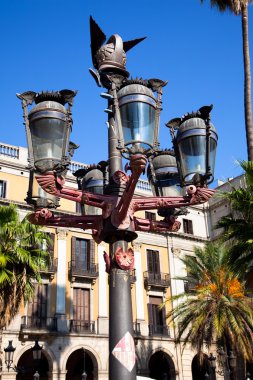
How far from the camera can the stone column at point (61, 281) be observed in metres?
26.9

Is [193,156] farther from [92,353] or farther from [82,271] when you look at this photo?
[92,353]

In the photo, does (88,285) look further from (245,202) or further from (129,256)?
(129,256)

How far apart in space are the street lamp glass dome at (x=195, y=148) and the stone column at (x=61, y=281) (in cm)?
2310

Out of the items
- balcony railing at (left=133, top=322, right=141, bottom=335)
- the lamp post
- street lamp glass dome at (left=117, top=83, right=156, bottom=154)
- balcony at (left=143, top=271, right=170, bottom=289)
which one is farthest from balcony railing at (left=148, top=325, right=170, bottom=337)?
street lamp glass dome at (left=117, top=83, right=156, bottom=154)

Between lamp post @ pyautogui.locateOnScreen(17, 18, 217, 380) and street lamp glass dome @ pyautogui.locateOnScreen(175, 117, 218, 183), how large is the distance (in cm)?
1

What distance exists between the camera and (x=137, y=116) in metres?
4.70

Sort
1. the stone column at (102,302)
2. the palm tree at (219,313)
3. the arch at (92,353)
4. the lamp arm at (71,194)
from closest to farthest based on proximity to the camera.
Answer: the lamp arm at (71,194)
the palm tree at (219,313)
the arch at (92,353)
the stone column at (102,302)

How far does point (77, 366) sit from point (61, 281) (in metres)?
A: 6.22

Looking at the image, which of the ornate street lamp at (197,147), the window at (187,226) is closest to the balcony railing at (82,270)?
the window at (187,226)

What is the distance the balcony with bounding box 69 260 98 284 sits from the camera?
28.0m

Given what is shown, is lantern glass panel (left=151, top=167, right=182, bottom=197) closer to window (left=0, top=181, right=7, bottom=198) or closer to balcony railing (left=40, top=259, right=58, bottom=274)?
balcony railing (left=40, top=259, right=58, bottom=274)

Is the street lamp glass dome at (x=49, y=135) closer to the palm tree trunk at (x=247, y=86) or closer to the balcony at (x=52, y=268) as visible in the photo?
the palm tree trunk at (x=247, y=86)

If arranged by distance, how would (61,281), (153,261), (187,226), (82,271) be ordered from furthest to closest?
(187,226), (153,261), (82,271), (61,281)

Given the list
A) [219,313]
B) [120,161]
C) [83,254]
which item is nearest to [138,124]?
[120,161]
